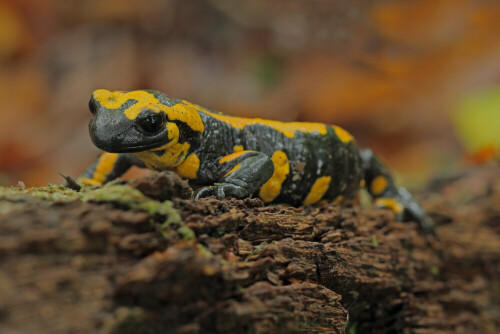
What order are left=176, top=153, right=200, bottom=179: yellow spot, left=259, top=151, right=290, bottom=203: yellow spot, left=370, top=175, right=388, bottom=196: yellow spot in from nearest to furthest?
left=176, top=153, right=200, bottom=179: yellow spot < left=259, top=151, right=290, bottom=203: yellow spot < left=370, top=175, right=388, bottom=196: yellow spot

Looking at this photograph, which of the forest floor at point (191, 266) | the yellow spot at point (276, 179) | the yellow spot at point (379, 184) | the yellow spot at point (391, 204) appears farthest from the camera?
the yellow spot at point (379, 184)

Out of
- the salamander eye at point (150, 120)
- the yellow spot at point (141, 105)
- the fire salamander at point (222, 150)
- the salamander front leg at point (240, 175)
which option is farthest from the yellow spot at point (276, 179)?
the salamander eye at point (150, 120)

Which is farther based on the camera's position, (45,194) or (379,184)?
(379,184)

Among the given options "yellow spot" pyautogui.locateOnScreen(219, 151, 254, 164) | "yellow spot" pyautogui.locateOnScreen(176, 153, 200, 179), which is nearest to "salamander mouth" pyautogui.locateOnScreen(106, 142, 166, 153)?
"yellow spot" pyautogui.locateOnScreen(176, 153, 200, 179)

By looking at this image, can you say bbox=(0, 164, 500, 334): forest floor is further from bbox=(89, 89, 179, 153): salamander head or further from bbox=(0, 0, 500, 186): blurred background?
bbox=(0, 0, 500, 186): blurred background

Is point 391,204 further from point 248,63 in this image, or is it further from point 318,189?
point 248,63

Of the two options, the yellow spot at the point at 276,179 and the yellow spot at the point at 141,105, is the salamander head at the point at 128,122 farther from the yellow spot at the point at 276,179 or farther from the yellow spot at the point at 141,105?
the yellow spot at the point at 276,179

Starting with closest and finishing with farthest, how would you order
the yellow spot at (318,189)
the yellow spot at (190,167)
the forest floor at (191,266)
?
the forest floor at (191,266)
the yellow spot at (190,167)
the yellow spot at (318,189)

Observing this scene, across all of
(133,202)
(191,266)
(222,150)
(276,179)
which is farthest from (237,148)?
(191,266)
